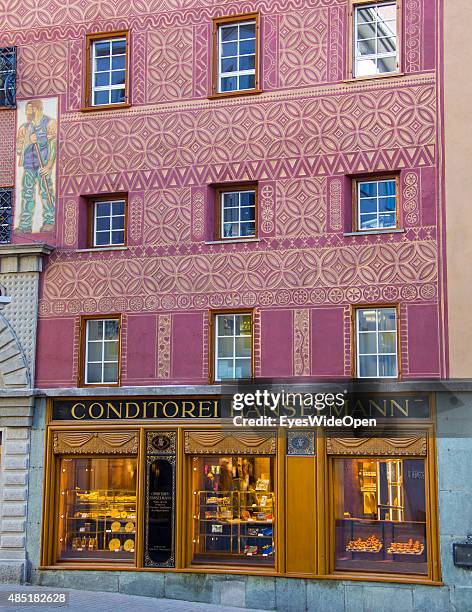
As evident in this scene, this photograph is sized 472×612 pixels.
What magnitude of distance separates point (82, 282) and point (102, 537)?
5.25 meters

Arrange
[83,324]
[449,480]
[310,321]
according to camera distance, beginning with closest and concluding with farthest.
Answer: [449,480]
[310,321]
[83,324]

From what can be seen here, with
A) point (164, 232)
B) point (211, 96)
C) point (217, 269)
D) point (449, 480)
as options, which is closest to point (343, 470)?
point (449, 480)

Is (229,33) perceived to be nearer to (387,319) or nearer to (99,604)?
(387,319)

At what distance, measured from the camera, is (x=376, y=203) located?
66.9ft

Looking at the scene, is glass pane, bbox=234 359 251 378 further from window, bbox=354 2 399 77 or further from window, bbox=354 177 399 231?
window, bbox=354 2 399 77

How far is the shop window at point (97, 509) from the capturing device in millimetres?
21000

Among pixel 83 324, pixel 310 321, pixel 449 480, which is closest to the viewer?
pixel 449 480

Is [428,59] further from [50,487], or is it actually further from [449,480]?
[50,487]

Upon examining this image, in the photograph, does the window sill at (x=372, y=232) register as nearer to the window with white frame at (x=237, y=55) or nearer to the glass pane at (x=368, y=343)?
the glass pane at (x=368, y=343)

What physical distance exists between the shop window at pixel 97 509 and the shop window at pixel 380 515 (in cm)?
425

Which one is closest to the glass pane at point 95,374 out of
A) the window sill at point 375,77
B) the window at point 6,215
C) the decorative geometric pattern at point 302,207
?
the window at point 6,215

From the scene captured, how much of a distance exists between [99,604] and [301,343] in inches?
245

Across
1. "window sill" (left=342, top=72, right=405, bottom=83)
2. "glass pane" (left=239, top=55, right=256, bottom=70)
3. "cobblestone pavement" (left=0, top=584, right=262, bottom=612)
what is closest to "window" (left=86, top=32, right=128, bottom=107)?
"glass pane" (left=239, top=55, right=256, bottom=70)

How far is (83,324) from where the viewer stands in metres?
21.7
